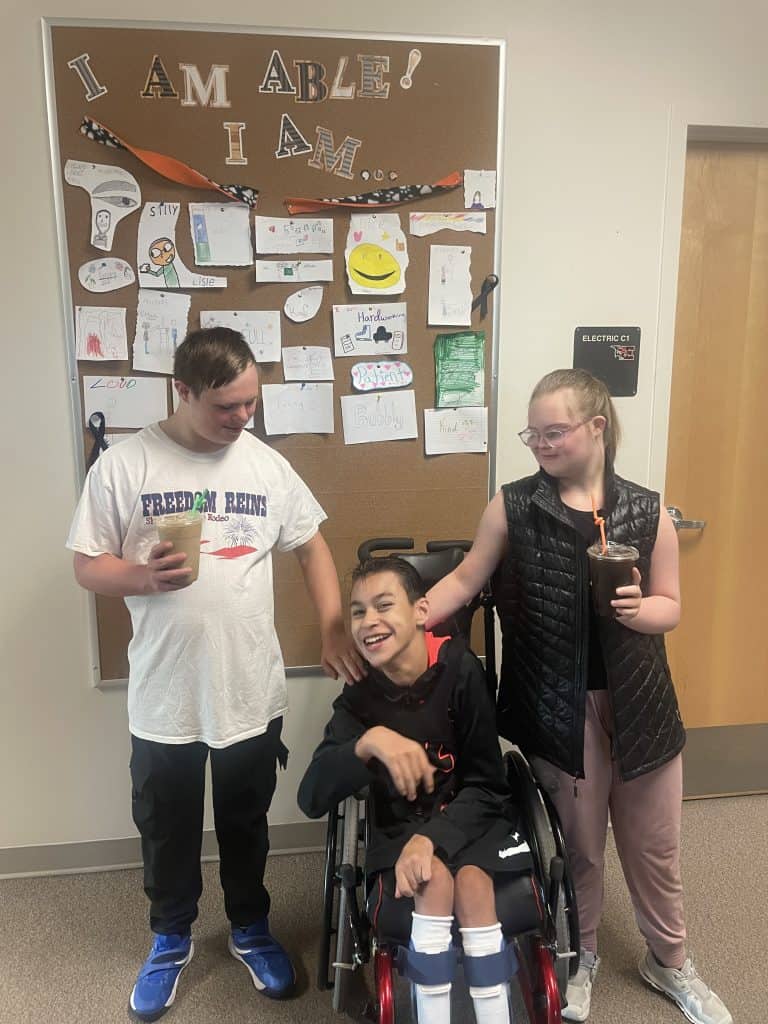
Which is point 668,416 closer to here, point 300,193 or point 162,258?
point 300,193

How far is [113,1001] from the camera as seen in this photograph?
1871 millimetres

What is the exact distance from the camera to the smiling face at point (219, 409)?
5.11 ft

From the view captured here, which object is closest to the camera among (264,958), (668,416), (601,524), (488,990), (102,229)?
(488,990)

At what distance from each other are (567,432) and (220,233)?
1.19 m

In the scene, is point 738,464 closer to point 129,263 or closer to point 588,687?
point 588,687

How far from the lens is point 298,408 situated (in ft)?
7.19

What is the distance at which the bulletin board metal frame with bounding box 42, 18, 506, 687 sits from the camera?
1950mm

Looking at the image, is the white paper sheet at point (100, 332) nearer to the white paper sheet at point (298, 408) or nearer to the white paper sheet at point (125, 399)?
the white paper sheet at point (125, 399)

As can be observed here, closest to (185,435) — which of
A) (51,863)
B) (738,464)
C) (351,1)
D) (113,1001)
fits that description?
(351,1)

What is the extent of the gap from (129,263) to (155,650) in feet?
3.68

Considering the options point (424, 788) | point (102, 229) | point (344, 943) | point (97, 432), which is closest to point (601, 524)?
point (424, 788)

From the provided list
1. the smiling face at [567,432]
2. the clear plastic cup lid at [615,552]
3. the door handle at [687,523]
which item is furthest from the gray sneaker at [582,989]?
the door handle at [687,523]

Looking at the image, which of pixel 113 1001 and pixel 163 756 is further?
pixel 113 1001

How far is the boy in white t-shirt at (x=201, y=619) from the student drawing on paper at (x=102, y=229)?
2.21 feet
